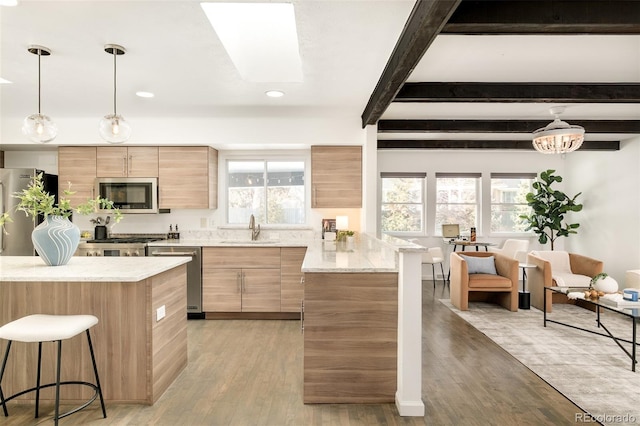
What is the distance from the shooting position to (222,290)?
14.9ft

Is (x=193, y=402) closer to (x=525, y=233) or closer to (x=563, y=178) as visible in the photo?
(x=525, y=233)

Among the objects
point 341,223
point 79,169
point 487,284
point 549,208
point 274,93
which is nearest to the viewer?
point 274,93

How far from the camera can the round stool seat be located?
2041 millimetres

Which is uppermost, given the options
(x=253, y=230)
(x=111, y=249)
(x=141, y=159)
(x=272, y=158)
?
(x=272, y=158)

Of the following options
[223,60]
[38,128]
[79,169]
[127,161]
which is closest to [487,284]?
[223,60]

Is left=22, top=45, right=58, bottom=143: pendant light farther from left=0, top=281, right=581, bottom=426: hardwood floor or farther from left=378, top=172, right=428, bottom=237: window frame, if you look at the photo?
left=378, top=172, right=428, bottom=237: window frame

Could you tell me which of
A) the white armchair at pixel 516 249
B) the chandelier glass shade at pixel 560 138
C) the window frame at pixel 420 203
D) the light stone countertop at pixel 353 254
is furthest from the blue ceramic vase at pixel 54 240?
the white armchair at pixel 516 249

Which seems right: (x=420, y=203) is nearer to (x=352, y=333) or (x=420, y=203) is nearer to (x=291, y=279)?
(x=291, y=279)

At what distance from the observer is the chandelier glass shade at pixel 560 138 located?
3986mm

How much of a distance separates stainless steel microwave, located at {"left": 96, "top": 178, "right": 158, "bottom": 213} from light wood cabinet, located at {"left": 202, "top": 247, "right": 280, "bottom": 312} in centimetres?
96

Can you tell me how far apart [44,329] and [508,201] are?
25.3ft

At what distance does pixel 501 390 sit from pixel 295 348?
5.87 feet

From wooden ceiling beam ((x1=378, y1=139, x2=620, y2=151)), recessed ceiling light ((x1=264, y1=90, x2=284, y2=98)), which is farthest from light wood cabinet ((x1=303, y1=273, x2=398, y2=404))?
wooden ceiling beam ((x1=378, y1=139, x2=620, y2=151))

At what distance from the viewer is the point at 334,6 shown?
6.70 ft
